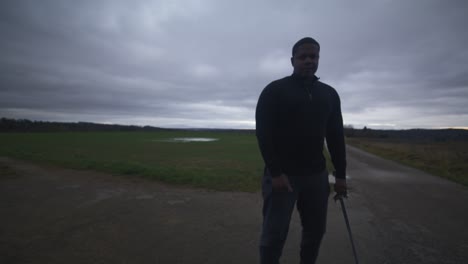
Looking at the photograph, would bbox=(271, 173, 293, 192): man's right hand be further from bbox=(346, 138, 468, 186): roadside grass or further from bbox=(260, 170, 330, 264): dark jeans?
bbox=(346, 138, 468, 186): roadside grass

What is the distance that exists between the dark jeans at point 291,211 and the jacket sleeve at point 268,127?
207 millimetres

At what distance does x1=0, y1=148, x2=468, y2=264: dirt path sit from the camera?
2.75 meters

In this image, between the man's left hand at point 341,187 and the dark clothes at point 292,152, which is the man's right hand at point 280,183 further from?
the man's left hand at point 341,187

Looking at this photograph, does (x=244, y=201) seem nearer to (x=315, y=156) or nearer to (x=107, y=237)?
(x=107, y=237)

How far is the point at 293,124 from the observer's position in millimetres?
1770

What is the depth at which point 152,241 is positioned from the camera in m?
3.09

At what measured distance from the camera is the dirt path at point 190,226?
2.75m

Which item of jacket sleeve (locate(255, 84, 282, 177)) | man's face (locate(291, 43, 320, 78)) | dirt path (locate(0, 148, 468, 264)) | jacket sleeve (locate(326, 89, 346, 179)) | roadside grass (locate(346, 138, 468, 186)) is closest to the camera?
jacket sleeve (locate(255, 84, 282, 177))

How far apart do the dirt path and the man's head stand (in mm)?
2217

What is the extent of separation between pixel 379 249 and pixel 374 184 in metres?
5.05

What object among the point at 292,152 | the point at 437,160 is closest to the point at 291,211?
the point at 292,152

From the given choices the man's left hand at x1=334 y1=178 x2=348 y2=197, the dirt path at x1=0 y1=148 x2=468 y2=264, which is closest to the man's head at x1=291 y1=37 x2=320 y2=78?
the man's left hand at x1=334 y1=178 x2=348 y2=197

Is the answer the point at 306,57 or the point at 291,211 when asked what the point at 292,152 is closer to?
the point at 291,211

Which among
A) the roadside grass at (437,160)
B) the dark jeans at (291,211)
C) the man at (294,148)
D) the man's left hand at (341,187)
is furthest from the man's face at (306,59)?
the roadside grass at (437,160)
